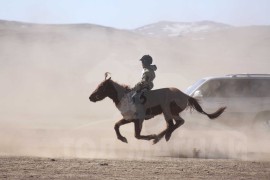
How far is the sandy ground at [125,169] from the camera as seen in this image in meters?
9.23

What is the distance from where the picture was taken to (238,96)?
1647cm

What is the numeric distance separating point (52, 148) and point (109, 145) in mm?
1546

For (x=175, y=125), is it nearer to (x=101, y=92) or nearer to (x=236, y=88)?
(x=101, y=92)

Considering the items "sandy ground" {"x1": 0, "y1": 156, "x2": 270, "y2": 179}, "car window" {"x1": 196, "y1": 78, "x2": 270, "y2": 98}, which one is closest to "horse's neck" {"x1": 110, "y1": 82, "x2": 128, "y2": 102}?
"sandy ground" {"x1": 0, "y1": 156, "x2": 270, "y2": 179}

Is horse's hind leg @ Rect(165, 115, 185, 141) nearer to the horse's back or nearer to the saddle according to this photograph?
the horse's back

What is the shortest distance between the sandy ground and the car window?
5096 mm

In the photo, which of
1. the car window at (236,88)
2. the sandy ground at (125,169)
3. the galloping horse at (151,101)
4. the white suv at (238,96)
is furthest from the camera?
the car window at (236,88)

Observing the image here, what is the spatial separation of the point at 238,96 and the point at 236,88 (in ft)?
0.99

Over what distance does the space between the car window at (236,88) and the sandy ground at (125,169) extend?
510cm

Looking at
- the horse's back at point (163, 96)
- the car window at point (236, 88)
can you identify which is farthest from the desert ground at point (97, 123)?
the horse's back at point (163, 96)

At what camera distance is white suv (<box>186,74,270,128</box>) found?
16.1 meters

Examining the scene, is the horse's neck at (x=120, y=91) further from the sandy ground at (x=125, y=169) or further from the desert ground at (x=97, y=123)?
the sandy ground at (x=125, y=169)

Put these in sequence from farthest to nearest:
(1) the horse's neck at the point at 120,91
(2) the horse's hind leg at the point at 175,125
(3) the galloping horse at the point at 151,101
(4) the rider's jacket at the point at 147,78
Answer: (2) the horse's hind leg at the point at 175,125 → (1) the horse's neck at the point at 120,91 → (3) the galloping horse at the point at 151,101 → (4) the rider's jacket at the point at 147,78

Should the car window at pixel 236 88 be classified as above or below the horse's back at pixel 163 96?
above
